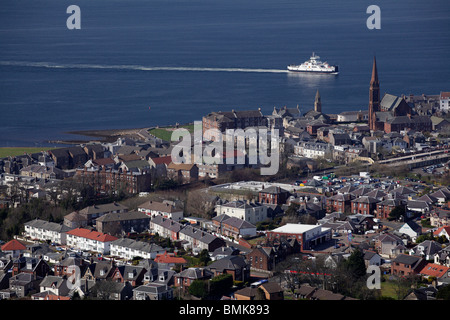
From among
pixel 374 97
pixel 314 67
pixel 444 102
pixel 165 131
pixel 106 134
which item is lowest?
pixel 106 134

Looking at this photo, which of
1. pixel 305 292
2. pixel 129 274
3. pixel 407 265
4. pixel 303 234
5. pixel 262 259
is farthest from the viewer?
pixel 303 234

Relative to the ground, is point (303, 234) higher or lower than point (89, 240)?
higher

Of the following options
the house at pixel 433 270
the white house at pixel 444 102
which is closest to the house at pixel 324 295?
the house at pixel 433 270

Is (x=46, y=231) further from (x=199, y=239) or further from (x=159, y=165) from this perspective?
(x=159, y=165)

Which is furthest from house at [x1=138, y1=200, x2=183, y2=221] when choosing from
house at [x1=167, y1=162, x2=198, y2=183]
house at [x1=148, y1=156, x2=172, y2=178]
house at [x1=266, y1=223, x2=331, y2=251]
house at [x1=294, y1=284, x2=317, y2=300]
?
house at [x1=294, y1=284, x2=317, y2=300]

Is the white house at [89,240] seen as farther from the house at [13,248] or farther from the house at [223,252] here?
the house at [223,252]

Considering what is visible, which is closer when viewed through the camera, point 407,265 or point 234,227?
point 407,265

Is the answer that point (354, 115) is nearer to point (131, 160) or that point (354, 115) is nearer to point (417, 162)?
point (417, 162)

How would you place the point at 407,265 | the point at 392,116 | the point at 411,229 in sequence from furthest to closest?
the point at 392,116 → the point at 411,229 → the point at 407,265

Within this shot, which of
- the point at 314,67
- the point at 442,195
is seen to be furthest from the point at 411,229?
the point at 314,67
